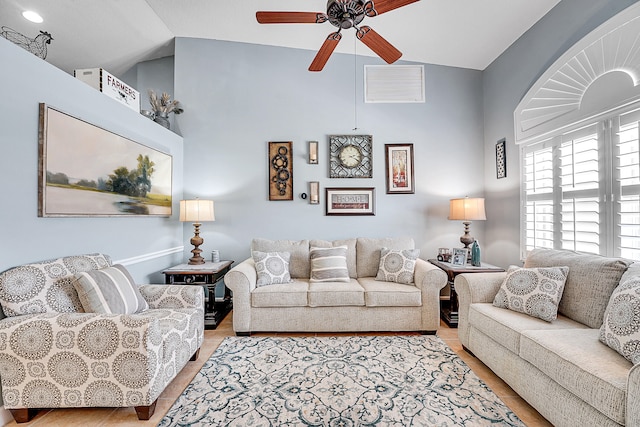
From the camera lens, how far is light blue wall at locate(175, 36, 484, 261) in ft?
13.0

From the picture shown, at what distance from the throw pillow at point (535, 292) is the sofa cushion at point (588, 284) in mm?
77

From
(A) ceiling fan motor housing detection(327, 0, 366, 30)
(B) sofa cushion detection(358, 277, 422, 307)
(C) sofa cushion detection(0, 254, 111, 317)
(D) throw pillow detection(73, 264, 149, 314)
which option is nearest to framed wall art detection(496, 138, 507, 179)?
(B) sofa cushion detection(358, 277, 422, 307)

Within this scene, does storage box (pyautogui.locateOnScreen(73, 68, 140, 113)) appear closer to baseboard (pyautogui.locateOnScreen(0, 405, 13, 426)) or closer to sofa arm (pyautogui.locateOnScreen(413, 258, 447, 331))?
baseboard (pyautogui.locateOnScreen(0, 405, 13, 426))

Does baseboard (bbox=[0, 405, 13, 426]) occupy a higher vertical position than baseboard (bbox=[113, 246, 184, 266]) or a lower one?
lower

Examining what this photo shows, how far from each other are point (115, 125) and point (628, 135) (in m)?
4.15

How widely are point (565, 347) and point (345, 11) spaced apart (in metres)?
2.28

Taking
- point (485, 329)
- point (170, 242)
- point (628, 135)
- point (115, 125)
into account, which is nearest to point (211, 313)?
point (170, 242)

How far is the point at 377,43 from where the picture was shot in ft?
7.01

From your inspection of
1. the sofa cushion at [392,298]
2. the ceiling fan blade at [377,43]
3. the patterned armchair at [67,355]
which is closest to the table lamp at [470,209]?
the sofa cushion at [392,298]

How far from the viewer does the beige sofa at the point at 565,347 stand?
54.3 inches

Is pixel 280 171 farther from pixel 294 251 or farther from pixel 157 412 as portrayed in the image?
pixel 157 412

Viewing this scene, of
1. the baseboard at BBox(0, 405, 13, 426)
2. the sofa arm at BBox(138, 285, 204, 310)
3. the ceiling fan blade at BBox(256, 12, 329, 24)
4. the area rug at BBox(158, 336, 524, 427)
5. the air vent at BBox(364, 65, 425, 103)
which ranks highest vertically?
the air vent at BBox(364, 65, 425, 103)

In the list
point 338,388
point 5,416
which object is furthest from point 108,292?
point 338,388

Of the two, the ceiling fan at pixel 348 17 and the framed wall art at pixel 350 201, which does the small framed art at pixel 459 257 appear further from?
the ceiling fan at pixel 348 17
